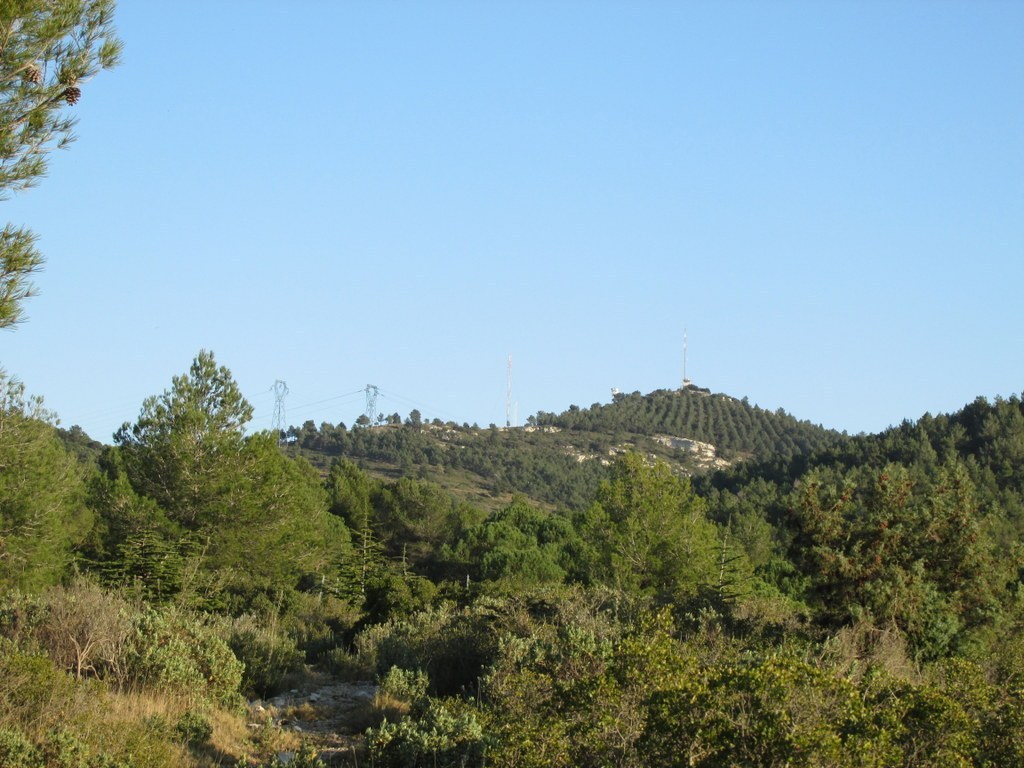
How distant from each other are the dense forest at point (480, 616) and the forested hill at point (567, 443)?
5409cm

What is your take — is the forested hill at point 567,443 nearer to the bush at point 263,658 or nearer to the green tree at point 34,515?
the green tree at point 34,515

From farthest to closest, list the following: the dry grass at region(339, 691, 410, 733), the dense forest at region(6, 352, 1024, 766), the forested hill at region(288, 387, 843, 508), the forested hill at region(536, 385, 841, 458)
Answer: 1. the forested hill at region(536, 385, 841, 458)
2. the forested hill at region(288, 387, 843, 508)
3. the dry grass at region(339, 691, 410, 733)
4. the dense forest at region(6, 352, 1024, 766)

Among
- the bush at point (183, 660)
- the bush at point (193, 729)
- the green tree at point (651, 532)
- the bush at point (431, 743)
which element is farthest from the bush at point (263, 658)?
the green tree at point (651, 532)

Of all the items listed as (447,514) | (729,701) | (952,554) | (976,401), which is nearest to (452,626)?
(729,701)

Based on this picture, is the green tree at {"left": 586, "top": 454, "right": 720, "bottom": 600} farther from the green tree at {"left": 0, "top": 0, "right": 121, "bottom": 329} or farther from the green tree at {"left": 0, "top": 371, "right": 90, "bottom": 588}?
the green tree at {"left": 0, "top": 0, "right": 121, "bottom": 329}

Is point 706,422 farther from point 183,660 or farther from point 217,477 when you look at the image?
point 183,660

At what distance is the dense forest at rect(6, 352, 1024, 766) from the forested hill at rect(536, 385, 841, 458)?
320 ft

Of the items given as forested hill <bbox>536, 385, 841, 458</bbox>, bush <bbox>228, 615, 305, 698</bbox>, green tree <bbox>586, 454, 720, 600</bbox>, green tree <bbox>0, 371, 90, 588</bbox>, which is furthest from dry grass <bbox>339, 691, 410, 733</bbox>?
forested hill <bbox>536, 385, 841, 458</bbox>

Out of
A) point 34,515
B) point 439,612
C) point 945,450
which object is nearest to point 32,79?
point 439,612

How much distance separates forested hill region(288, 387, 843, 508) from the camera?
385 ft

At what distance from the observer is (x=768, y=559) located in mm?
47406

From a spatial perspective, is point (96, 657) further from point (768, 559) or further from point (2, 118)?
point (768, 559)

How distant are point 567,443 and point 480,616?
135 meters

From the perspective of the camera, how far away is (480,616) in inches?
648
